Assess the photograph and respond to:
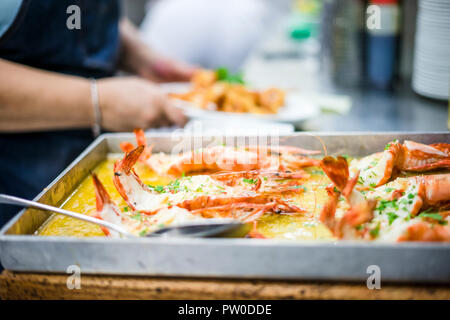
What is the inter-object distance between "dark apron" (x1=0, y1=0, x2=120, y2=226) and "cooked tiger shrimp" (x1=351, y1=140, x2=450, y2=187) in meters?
1.49

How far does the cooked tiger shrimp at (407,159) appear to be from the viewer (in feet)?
4.16

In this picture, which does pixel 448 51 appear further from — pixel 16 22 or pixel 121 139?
pixel 16 22

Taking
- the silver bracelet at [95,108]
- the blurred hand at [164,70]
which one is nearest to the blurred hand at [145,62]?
the blurred hand at [164,70]

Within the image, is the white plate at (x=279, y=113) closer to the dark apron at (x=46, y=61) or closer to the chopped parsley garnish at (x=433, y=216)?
the dark apron at (x=46, y=61)

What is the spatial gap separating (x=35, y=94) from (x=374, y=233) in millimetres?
1609

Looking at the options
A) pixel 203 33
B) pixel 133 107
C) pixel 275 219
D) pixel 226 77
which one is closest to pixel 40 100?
pixel 133 107

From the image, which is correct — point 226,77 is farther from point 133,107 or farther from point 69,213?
point 69,213

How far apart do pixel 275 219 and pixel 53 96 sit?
4.40 feet

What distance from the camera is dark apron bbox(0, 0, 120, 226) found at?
6.31 feet

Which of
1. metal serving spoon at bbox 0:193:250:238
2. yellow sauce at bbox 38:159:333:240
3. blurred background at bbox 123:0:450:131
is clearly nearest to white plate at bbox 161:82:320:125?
blurred background at bbox 123:0:450:131

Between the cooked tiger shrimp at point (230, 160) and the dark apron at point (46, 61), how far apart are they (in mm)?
868

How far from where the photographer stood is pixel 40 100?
1926 mm

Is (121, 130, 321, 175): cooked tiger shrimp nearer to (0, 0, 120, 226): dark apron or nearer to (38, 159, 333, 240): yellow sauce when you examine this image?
(38, 159, 333, 240): yellow sauce
